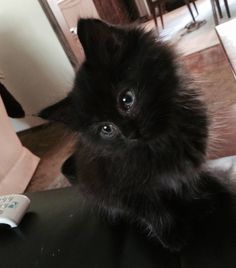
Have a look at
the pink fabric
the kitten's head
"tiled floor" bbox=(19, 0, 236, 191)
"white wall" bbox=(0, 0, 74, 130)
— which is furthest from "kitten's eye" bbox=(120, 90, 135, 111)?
"white wall" bbox=(0, 0, 74, 130)

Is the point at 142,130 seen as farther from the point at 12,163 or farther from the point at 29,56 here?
the point at 29,56

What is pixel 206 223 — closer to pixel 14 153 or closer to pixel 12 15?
pixel 14 153

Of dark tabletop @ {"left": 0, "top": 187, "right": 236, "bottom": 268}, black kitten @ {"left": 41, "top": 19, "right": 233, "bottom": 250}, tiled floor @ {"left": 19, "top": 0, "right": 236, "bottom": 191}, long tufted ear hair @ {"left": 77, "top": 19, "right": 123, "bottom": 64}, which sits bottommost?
tiled floor @ {"left": 19, "top": 0, "right": 236, "bottom": 191}

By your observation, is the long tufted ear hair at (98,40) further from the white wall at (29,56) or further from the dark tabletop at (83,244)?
the white wall at (29,56)

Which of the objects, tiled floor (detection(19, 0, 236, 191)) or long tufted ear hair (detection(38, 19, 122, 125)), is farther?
tiled floor (detection(19, 0, 236, 191))

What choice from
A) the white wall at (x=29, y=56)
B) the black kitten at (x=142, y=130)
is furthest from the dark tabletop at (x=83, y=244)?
the white wall at (x=29, y=56)

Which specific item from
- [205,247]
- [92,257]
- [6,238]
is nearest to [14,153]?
[6,238]

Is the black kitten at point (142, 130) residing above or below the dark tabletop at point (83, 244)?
above

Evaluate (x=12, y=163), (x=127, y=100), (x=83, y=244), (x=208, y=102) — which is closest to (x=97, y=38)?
(x=127, y=100)

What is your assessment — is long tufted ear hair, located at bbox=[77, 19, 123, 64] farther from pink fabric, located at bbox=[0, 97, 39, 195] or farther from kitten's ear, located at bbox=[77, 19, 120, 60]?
pink fabric, located at bbox=[0, 97, 39, 195]
